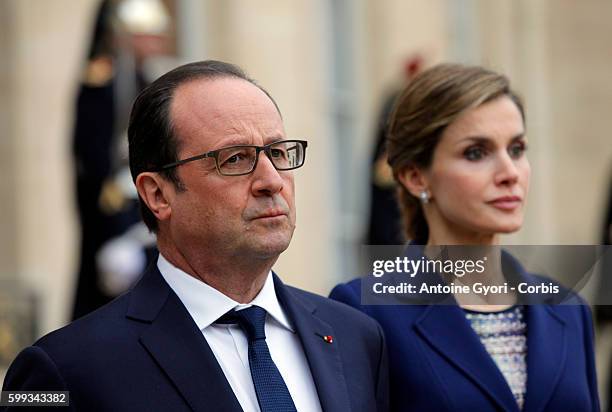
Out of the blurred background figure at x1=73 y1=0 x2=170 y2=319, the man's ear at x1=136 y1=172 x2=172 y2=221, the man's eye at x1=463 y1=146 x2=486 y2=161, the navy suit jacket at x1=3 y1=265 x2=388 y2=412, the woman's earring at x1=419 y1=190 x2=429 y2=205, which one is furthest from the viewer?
the blurred background figure at x1=73 y1=0 x2=170 y2=319

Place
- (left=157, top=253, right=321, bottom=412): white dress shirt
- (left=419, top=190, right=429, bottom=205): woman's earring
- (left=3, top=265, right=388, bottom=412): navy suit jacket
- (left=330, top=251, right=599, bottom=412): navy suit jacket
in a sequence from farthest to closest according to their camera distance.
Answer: (left=419, top=190, right=429, bottom=205): woman's earring, (left=330, top=251, right=599, bottom=412): navy suit jacket, (left=157, top=253, right=321, bottom=412): white dress shirt, (left=3, top=265, right=388, bottom=412): navy suit jacket

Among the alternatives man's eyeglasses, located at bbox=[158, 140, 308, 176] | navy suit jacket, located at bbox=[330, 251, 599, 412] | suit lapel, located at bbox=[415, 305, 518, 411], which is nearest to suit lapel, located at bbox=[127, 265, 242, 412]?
man's eyeglasses, located at bbox=[158, 140, 308, 176]

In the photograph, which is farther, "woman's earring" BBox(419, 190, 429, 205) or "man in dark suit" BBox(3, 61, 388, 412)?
"woman's earring" BBox(419, 190, 429, 205)

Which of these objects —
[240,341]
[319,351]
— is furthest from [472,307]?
[240,341]

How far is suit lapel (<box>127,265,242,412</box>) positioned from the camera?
2979 millimetres

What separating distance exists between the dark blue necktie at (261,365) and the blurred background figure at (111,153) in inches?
150

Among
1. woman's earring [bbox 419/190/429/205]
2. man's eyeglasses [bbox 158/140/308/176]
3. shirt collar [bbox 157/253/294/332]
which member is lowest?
shirt collar [bbox 157/253/294/332]

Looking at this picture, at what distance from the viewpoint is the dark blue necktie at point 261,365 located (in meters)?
3.04

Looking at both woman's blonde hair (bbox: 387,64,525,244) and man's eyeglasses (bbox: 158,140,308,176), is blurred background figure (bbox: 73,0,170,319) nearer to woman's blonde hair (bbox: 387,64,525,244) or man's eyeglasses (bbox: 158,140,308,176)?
woman's blonde hair (bbox: 387,64,525,244)

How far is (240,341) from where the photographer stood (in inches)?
124

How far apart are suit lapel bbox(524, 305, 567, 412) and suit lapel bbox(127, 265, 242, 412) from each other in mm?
1020

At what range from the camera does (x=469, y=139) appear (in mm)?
3842

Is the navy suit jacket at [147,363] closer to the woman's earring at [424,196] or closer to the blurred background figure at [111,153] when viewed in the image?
the woman's earring at [424,196]

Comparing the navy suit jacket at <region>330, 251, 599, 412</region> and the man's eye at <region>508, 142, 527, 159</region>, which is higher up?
the man's eye at <region>508, 142, 527, 159</region>
